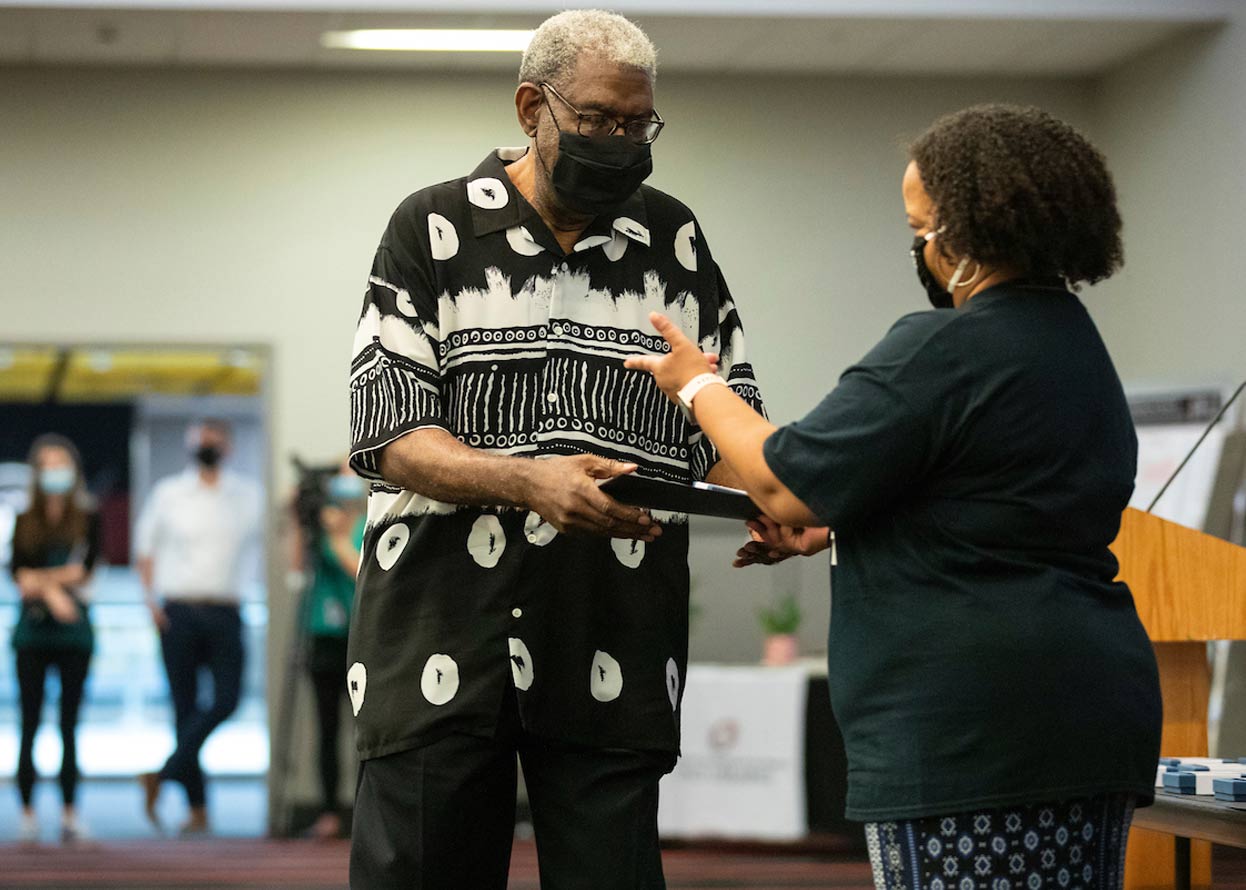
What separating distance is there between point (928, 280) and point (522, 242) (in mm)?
501

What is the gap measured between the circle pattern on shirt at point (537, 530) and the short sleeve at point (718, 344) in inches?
9.7

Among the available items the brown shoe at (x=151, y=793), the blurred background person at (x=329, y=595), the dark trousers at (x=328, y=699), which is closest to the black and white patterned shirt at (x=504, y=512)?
the blurred background person at (x=329, y=595)

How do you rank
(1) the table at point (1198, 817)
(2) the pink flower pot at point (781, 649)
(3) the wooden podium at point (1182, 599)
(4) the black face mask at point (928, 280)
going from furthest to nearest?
(2) the pink flower pot at point (781, 649) < (3) the wooden podium at point (1182, 599) < (1) the table at point (1198, 817) < (4) the black face mask at point (928, 280)

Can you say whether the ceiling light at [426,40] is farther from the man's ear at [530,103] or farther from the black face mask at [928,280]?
the black face mask at [928,280]

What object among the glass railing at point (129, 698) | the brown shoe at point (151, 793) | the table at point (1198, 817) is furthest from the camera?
the glass railing at point (129, 698)

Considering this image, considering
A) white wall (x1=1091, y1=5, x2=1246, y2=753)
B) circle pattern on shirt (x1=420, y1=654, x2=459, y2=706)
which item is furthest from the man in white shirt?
circle pattern on shirt (x1=420, y1=654, x2=459, y2=706)

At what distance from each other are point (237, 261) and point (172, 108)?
746mm

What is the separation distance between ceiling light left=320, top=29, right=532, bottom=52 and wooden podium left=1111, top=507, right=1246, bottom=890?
4408 millimetres

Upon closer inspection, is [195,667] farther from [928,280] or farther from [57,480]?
[928,280]

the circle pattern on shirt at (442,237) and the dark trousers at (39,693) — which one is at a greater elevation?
the circle pattern on shirt at (442,237)

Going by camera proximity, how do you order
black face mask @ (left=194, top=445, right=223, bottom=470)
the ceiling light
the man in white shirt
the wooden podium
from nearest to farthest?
1. the wooden podium
2. the ceiling light
3. the man in white shirt
4. black face mask @ (left=194, top=445, right=223, bottom=470)

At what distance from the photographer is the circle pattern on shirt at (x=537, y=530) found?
179 cm

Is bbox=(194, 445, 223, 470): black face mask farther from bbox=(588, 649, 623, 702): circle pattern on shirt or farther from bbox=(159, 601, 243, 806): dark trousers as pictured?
bbox=(588, 649, 623, 702): circle pattern on shirt

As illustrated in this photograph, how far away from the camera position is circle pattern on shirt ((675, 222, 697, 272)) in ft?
6.40
